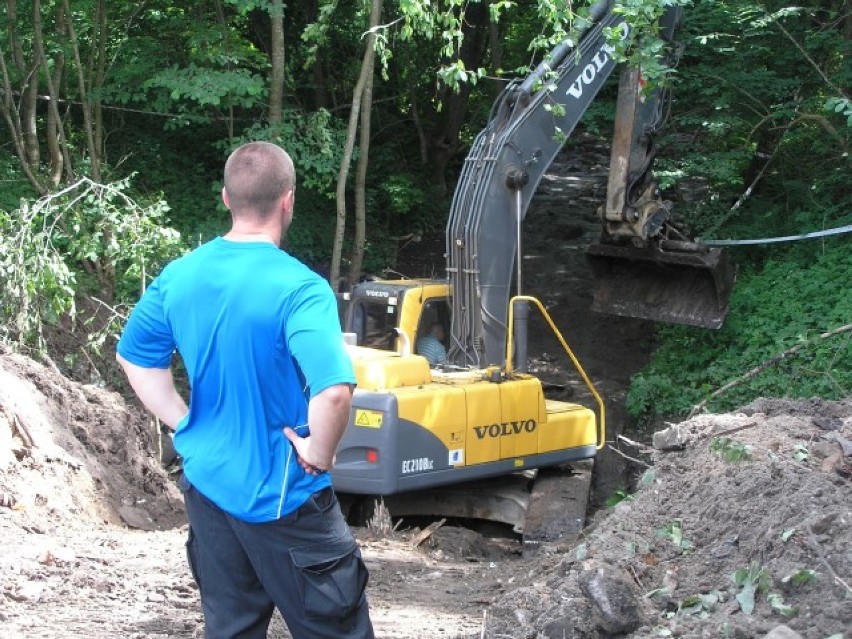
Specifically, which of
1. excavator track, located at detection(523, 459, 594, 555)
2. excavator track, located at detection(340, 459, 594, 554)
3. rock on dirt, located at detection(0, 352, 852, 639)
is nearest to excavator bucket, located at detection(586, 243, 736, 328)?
excavator track, located at detection(523, 459, 594, 555)

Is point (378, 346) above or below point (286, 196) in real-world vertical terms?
below

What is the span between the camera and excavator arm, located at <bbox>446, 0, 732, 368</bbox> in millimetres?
8406

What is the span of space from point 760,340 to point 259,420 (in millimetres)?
8629

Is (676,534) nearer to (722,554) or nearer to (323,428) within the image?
(722,554)

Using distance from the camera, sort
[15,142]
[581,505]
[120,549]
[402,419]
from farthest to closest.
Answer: [15,142] < [581,505] < [402,419] < [120,549]

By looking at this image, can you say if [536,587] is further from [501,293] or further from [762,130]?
[762,130]

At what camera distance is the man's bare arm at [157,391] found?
3.25 metres

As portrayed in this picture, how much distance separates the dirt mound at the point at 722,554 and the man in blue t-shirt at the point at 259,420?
1.33 metres

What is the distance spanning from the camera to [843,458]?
15.9 feet

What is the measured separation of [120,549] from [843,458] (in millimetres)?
3776

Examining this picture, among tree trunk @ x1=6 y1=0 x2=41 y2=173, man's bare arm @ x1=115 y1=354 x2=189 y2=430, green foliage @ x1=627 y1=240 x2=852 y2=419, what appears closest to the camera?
man's bare arm @ x1=115 y1=354 x2=189 y2=430

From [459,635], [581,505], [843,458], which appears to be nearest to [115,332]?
[581,505]

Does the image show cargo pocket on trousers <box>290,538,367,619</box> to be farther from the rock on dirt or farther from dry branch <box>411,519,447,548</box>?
dry branch <box>411,519,447,548</box>

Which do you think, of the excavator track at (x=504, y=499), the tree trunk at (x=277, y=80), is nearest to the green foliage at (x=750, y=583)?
the excavator track at (x=504, y=499)
